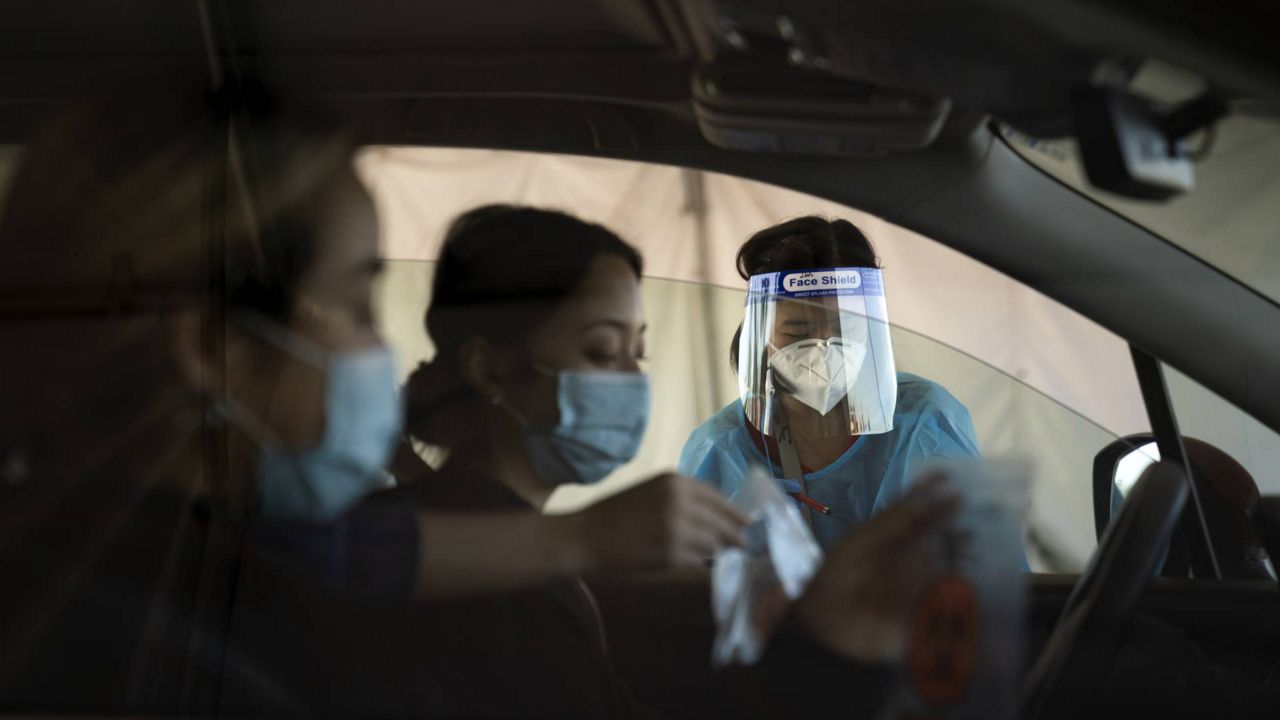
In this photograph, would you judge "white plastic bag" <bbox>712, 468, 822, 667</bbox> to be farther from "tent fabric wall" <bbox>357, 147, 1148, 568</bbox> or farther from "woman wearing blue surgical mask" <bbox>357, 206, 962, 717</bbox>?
"tent fabric wall" <bbox>357, 147, 1148, 568</bbox>

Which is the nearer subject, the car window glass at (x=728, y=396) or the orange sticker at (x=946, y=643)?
the orange sticker at (x=946, y=643)

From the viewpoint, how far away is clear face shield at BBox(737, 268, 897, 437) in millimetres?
1650

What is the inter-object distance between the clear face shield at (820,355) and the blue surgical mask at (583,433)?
275 millimetres

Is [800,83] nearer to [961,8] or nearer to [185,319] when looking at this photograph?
[961,8]

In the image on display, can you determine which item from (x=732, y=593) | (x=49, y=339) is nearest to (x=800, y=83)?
(x=732, y=593)

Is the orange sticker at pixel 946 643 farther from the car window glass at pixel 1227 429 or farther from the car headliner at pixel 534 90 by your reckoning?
the car window glass at pixel 1227 429

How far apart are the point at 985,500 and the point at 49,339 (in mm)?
1092

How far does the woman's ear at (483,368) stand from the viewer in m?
1.40

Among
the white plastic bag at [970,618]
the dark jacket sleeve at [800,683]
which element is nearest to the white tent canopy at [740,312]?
the dark jacket sleeve at [800,683]

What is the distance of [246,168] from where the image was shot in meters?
1.46

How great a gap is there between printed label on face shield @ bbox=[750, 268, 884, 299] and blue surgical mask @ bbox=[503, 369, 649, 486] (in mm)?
315

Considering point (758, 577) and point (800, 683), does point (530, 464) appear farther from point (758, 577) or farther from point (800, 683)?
point (800, 683)

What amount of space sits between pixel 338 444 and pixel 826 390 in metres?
0.73

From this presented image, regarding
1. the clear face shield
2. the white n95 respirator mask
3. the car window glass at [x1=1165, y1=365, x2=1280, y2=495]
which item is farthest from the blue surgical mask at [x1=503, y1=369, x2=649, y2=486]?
the car window glass at [x1=1165, y1=365, x2=1280, y2=495]
